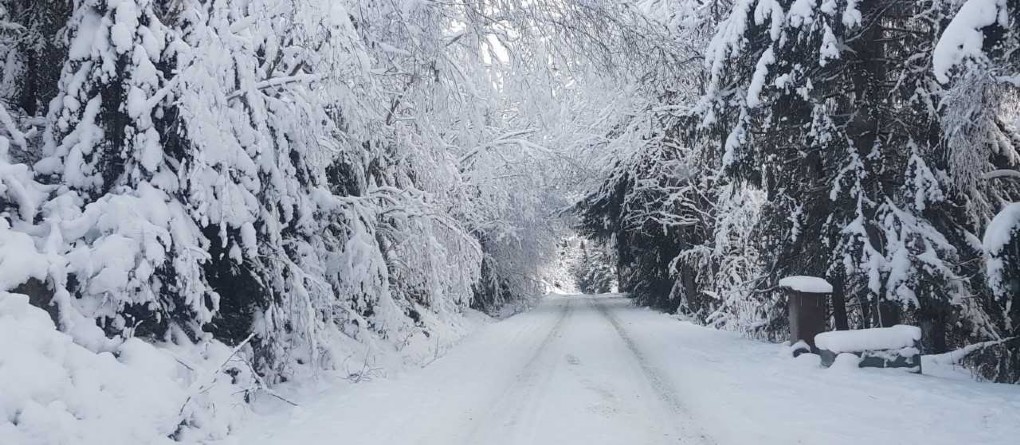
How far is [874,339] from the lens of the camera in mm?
8227

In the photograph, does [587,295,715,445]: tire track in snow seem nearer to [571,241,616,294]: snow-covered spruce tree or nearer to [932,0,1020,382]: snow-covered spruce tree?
[932,0,1020,382]: snow-covered spruce tree

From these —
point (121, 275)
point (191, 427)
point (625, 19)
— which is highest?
point (625, 19)

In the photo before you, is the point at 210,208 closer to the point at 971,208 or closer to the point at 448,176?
the point at 448,176

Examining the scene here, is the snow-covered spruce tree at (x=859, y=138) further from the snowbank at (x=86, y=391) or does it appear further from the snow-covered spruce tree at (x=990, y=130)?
the snowbank at (x=86, y=391)

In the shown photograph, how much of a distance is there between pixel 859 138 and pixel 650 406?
5.75m

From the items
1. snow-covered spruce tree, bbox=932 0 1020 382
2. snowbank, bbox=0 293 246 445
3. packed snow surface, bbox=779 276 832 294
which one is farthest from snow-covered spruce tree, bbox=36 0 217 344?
packed snow surface, bbox=779 276 832 294

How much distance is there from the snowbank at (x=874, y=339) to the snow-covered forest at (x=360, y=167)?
0.68m

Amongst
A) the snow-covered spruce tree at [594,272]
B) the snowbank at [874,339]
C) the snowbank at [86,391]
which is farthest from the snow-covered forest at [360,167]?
the snow-covered spruce tree at [594,272]

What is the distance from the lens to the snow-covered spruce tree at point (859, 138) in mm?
8727

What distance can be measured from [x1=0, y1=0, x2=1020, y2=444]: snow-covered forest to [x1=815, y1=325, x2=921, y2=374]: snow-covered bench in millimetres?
727

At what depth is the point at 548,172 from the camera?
19938 millimetres

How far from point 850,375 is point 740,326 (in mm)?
7583

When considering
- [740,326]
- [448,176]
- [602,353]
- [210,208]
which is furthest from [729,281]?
[210,208]

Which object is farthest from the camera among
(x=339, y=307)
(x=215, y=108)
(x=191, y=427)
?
(x=339, y=307)
